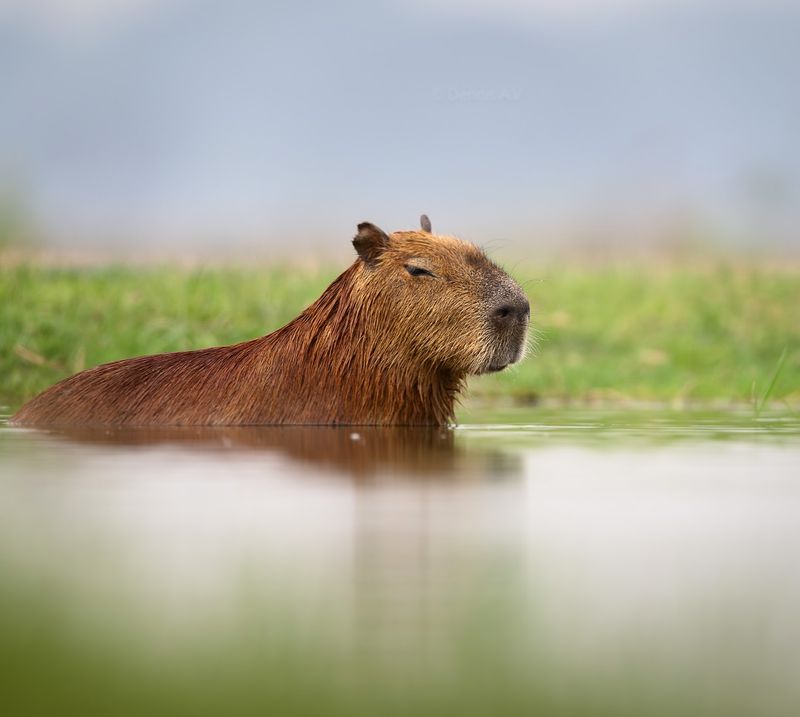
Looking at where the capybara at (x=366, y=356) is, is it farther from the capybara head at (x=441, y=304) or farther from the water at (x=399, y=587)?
the water at (x=399, y=587)

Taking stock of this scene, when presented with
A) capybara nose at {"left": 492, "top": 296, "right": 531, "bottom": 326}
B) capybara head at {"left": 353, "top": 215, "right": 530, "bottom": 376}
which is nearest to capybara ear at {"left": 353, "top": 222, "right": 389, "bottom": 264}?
capybara head at {"left": 353, "top": 215, "right": 530, "bottom": 376}

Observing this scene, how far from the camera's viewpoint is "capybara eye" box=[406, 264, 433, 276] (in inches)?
240

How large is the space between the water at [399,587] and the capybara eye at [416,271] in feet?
6.01

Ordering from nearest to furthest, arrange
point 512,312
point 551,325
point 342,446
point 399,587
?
point 399,587, point 342,446, point 512,312, point 551,325

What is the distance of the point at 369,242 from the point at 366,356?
569 mm

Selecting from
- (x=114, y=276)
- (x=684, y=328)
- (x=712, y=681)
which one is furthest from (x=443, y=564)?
(x=684, y=328)

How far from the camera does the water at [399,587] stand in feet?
6.02

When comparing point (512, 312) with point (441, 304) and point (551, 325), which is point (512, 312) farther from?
point (551, 325)

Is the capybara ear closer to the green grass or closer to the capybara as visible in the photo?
the capybara

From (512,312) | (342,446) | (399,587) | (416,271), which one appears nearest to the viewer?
(399,587)

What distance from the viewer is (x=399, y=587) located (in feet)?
7.75

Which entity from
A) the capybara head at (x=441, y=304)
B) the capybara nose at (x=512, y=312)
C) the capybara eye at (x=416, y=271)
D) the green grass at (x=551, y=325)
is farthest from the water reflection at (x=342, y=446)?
the green grass at (x=551, y=325)

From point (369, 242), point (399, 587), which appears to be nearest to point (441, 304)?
point (369, 242)

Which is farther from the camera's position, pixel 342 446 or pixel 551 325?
pixel 551 325
